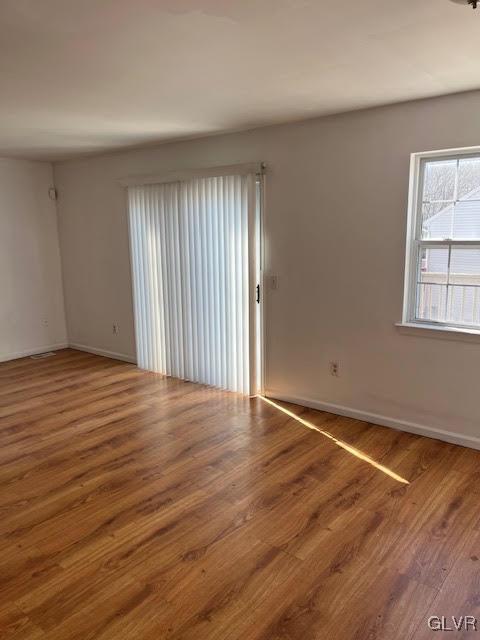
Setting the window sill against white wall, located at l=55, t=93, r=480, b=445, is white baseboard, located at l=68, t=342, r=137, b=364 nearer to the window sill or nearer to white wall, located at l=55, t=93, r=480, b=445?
white wall, located at l=55, t=93, r=480, b=445

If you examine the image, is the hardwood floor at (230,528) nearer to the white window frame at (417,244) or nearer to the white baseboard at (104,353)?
the white window frame at (417,244)

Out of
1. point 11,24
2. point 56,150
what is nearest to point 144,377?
point 56,150

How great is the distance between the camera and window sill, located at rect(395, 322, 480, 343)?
124 inches

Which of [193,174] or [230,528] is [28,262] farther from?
[230,528]

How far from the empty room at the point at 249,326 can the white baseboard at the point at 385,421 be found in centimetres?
2

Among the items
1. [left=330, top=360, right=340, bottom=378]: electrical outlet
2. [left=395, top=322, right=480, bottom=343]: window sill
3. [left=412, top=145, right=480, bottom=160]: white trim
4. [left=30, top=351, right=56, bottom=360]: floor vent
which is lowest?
[left=30, top=351, right=56, bottom=360]: floor vent

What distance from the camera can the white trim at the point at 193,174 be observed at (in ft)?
13.0

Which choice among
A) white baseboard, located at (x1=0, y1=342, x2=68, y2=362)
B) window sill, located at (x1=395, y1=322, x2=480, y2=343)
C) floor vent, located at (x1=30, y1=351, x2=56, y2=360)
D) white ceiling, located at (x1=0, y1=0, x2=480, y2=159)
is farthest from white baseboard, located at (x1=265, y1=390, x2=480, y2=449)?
white baseboard, located at (x1=0, y1=342, x2=68, y2=362)

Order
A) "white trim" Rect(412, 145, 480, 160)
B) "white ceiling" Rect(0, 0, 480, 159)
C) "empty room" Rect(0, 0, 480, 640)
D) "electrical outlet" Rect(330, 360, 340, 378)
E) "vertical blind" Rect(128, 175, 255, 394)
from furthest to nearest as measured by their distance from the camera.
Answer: "vertical blind" Rect(128, 175, 255, 394) → "electrical outlet" Rect(330, 360, 340, 378) → "white trim" Rect(412, 145, 480, 160) → "empty room" Rect(0, 0, 480, 640) → "white ceiling" Rect(0, 0, 480, 159)

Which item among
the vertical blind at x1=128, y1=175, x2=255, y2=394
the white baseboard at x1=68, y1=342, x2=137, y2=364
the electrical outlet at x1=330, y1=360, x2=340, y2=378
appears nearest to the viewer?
the electrical outlet at x1=330, y1=360, x2=340, y2=378

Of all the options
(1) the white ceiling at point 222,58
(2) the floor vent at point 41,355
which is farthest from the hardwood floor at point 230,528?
(1) the white ceiling at point 222,58

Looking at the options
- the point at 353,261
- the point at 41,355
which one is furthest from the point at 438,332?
the point at 41,355

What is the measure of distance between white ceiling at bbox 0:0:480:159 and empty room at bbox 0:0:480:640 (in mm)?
17

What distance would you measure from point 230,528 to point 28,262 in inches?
185
